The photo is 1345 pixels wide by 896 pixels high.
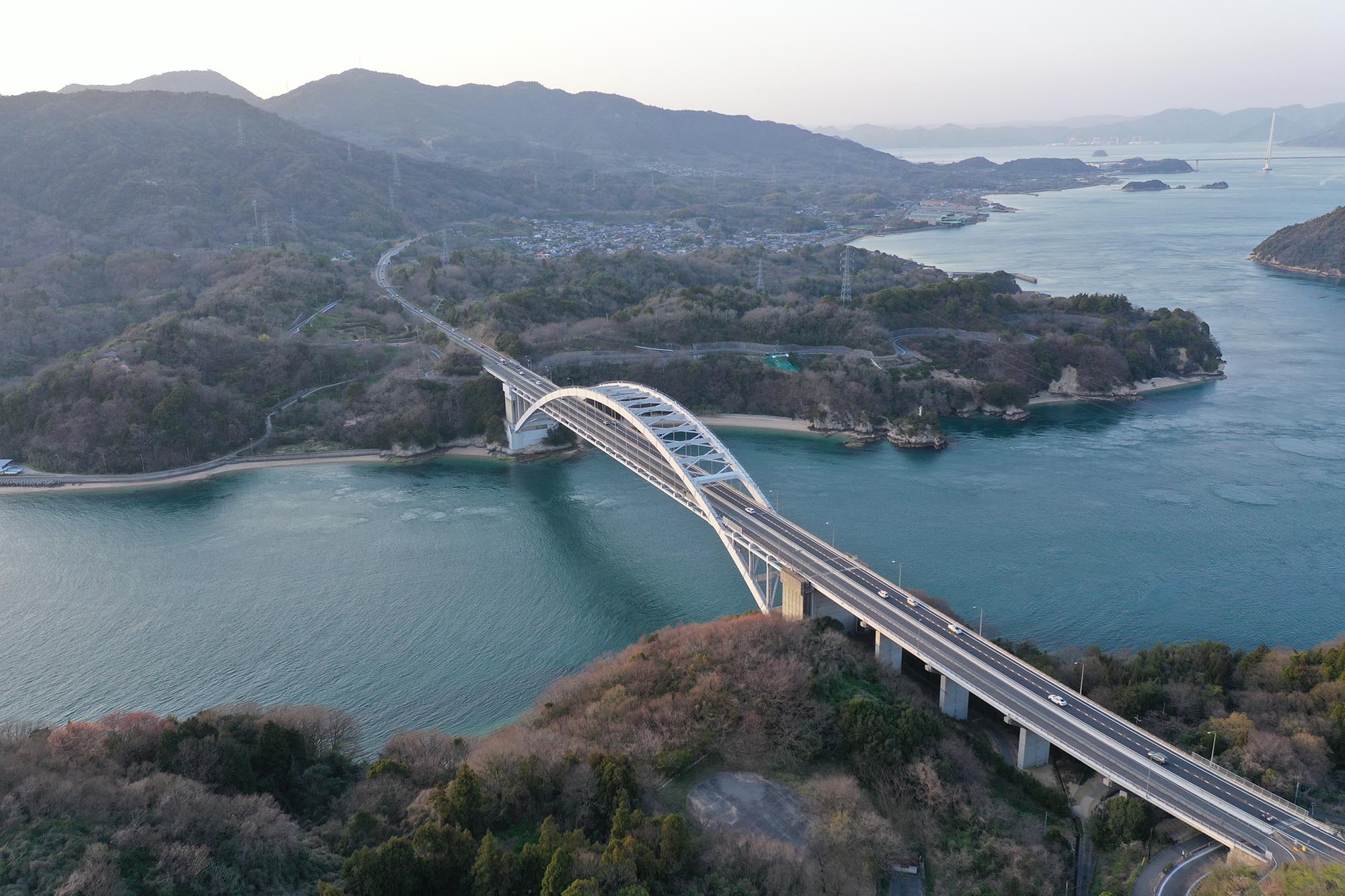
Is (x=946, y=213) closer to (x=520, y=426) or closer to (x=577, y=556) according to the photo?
(x=520, y=426)

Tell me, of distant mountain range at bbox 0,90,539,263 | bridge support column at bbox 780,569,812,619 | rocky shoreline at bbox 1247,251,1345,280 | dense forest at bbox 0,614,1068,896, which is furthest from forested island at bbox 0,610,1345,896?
rocky shoreline at bbox 1247,251,1345,280

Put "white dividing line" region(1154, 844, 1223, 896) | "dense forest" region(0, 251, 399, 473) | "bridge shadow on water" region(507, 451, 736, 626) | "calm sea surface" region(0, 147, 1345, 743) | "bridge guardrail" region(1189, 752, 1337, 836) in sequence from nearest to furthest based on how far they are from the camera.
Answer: "white dividing line" region(1154, 844, 1223, 896) → "bridge guardrail" region(1189, 752, 1337, 836) → "calm sea surface" region(0, 147, 1345, 743) → "bridge shadow on water" region(507, 451, 736, 626) → "dense forest" region(0, 251, 399, 473)

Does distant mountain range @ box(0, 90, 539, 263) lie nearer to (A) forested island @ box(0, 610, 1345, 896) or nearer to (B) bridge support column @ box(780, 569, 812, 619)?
(A) forested island @ box(0, 610, 1345, 896)

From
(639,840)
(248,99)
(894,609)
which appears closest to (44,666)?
(639,840)

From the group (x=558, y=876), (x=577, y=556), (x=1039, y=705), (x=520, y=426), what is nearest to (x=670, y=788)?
(x=558, y=876)

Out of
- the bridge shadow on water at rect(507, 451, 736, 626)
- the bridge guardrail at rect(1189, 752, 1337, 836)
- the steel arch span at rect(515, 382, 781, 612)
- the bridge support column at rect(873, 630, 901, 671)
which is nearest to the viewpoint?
the bridge guardrail at rect(1189, 752, 1337, 836)

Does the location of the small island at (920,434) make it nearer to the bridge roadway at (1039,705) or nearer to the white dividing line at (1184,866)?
the bridge roadway at (1039,705)

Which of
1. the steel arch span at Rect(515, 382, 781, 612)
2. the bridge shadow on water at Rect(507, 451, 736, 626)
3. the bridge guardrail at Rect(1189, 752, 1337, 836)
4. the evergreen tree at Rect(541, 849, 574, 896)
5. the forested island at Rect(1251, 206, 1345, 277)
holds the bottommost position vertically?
the bridge shadow on water at Rect(507, 451, 736, 626)
